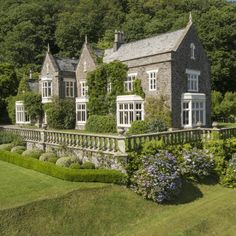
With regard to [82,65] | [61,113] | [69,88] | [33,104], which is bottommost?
[61,113]

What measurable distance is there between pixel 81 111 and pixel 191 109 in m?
12.9

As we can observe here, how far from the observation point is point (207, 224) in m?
12.4

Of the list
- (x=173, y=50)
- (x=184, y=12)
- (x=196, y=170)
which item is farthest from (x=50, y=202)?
(x=184, y=12)

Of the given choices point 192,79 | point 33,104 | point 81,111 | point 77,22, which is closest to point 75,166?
point 192,79

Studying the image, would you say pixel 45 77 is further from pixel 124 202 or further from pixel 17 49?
pixel 17 49

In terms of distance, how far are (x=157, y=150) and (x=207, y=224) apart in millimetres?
4238

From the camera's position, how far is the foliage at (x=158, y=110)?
27266 mm

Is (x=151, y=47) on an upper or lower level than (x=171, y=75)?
upper

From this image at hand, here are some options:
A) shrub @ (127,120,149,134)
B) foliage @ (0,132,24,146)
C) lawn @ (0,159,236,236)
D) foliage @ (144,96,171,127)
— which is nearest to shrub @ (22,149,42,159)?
lawn @ (0,159,236,236)

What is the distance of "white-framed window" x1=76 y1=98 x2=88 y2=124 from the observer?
35.1 metres

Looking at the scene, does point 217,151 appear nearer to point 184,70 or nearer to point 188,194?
point 188,194

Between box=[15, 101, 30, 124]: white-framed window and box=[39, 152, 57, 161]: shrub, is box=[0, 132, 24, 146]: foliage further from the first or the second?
box=[15, 101, 30, 124]: white-framed window

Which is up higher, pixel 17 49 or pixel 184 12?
pixel 184 12

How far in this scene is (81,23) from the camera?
7231cm
